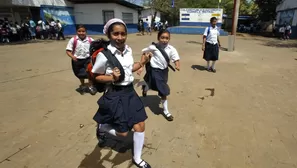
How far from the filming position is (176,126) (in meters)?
3.50

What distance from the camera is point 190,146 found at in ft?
9.68

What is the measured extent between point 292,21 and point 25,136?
24.9m

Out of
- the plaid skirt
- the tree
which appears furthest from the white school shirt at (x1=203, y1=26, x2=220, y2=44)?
the tree

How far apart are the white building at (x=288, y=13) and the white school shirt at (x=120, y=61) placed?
23286mm

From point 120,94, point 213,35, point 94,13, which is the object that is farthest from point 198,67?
point 94,13

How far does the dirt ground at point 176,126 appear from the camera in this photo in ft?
8.79

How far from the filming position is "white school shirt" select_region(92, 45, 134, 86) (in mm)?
2156

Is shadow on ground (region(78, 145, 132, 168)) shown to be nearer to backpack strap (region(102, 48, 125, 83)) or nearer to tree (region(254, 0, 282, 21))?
backpack strap (region(102, 48, 125, 83))

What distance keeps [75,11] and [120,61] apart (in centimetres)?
2304

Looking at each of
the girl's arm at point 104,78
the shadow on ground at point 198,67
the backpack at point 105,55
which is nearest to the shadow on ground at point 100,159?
the backpack at point 105,55

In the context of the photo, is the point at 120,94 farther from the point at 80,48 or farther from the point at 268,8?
the point at 268,8

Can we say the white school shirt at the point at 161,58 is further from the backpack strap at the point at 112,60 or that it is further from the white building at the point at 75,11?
the white building at the point at 75,11

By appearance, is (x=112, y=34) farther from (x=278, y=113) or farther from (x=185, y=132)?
(x=278, y=113)

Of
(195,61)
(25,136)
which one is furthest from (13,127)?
(195,61)
